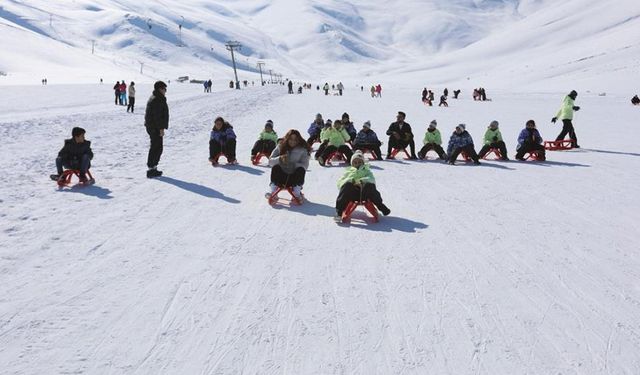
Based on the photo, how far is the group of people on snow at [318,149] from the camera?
25.8ft

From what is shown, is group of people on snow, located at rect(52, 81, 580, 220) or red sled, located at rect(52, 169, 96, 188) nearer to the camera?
group of people on snow, located at rect(52, 81, 580, 220)

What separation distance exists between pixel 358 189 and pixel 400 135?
649cm

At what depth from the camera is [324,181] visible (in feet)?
35.5

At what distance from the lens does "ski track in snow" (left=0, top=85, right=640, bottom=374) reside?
403 cm

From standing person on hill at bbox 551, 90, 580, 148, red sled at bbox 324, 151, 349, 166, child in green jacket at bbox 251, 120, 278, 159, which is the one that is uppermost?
standing person on hill at bbox 551, 90, 580, 148

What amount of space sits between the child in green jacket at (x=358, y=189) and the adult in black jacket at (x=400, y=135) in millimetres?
6135

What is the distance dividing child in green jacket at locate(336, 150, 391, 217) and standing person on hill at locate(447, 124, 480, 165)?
5908 mm

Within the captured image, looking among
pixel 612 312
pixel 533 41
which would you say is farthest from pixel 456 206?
pixel 533 41

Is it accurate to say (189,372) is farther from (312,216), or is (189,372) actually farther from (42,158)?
(42,158)

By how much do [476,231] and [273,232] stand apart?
274 centimetres

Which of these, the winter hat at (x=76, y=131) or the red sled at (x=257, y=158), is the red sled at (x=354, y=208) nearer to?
the winter hat at (x=76, y=131)

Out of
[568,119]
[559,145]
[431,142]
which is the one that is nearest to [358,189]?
[431,142]

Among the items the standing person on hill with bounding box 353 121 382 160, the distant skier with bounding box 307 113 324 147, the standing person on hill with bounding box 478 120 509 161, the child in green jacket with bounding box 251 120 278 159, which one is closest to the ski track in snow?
the child in green jacket with bounding box 251 120 278 159

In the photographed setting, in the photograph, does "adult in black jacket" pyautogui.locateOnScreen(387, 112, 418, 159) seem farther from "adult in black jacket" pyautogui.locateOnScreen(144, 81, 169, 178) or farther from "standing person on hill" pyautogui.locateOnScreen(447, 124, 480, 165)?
"adult in black jacket" pyautogui.locateOnScreen(144, 81, 169, 178)
